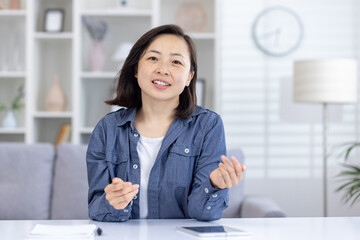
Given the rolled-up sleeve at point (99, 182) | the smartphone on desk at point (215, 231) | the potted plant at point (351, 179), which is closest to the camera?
the smartphone on desk at point (215, 231)

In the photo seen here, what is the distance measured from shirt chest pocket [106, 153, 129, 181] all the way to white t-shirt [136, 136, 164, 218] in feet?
0.18

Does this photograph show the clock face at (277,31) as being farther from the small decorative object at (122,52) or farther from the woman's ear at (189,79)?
the woman's ear at (189,79)

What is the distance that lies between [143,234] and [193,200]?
348 millimetres

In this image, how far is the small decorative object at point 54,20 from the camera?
3826mm

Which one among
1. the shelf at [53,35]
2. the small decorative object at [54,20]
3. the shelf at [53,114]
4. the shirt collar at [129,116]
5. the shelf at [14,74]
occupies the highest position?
the small decorative object at [54,20]

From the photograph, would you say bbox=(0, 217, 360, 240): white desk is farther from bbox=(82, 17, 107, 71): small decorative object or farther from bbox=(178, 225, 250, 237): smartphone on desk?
bbox=(82, 17, 107, 71): small decorative object

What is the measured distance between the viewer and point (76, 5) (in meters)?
3.71

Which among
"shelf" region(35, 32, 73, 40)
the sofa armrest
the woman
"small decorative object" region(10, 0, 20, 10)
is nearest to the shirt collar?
the woman

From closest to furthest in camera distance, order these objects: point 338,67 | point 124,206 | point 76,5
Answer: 1. point 124,206
2. point 338,67
3. point 76,5

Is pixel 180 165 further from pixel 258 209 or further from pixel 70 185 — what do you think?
pixel 70 185

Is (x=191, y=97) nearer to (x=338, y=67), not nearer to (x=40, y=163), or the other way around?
(x=40, y=163)

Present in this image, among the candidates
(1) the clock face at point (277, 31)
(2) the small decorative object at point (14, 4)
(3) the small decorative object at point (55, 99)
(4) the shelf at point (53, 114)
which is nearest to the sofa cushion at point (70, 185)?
(4) the shelf at point (53, 114)

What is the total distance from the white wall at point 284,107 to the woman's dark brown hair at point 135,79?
2.14 metres

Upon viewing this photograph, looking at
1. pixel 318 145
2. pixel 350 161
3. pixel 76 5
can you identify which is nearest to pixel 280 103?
pixel 318 145
